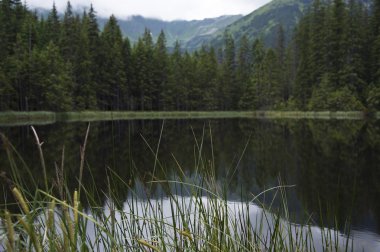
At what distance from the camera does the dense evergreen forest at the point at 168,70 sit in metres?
38.9

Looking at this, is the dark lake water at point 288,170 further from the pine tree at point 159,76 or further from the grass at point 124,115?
the pine tree at point 159,76

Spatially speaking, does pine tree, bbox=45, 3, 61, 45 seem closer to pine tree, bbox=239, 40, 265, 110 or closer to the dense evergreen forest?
the dense evergreen forest

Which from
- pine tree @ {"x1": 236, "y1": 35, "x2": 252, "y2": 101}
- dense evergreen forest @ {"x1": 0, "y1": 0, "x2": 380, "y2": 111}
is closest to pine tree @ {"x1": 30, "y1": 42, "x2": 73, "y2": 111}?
dense evergreen forest @ {"x1": 0, "y1": 0, "x2": 380, "y2": 111}

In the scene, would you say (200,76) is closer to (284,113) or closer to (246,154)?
(284,113)

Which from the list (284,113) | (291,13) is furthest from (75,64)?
(291,13)

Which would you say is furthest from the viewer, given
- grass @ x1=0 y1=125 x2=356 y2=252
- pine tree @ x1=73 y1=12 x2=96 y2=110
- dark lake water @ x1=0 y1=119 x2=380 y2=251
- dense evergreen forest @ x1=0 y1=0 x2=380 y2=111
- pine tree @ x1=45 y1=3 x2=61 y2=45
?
pine tree @ x1=45 y1=3 x2=61 y2=45

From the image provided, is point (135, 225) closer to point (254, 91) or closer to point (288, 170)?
point (288, 170)

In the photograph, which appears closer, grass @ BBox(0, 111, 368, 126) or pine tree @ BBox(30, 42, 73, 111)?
grass @ BBox(0, 111, 368, 126)

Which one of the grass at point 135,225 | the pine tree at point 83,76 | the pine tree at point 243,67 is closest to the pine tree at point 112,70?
the pine tree at point 83,76

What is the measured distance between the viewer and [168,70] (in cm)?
6188

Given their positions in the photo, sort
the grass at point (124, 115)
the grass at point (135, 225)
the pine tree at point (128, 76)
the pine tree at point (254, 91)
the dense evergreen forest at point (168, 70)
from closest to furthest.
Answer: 1. the grass at point (135, 225)
2. the grass at point (124, 115)
3. the dense evergreen forest at point (168, 70)
4. the pine tree at point (128, 76)
5. the pine tree at point (254, 91)

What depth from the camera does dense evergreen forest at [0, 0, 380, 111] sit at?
38.9 meters

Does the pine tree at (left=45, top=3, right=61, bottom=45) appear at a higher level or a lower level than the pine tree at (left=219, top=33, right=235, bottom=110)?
higher

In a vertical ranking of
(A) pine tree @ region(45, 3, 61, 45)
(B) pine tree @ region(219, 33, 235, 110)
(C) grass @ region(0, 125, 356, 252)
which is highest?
(A) pine tree @ region(45, 3, 61, 45)
